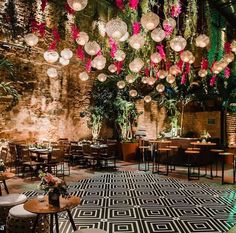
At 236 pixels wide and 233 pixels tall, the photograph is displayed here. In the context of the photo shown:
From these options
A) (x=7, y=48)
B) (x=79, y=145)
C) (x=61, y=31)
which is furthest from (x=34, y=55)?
(x=79, y=145)

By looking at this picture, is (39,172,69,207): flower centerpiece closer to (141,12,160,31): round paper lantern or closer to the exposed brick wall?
(141,12,160,31): round paper lantern

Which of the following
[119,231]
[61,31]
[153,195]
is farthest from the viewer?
[61,31]

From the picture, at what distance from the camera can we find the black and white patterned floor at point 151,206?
4.05m

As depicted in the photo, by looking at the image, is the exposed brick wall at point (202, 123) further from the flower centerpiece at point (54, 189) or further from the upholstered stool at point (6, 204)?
the flower centerpiece at point (54, 189)

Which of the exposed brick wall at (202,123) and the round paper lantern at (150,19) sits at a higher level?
the round paper lantern at (150,19)

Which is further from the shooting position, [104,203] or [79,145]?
[79,145]

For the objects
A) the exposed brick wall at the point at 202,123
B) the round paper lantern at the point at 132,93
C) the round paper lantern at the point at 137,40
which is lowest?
the exposed brick wall at the point at 202,123

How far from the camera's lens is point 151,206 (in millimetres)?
5000

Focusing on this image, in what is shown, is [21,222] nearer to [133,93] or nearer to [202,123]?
[133,93]

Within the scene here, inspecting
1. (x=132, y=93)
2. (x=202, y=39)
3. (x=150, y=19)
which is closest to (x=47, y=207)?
(x=150, y=19)

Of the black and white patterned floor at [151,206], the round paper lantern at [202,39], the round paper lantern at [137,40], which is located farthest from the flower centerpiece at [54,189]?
the round paper lantern at [202,39]

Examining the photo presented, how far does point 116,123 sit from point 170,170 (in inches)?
134

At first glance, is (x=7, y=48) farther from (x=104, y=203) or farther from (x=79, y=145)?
(x=104, y=203)

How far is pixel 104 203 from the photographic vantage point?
5.20 metres
